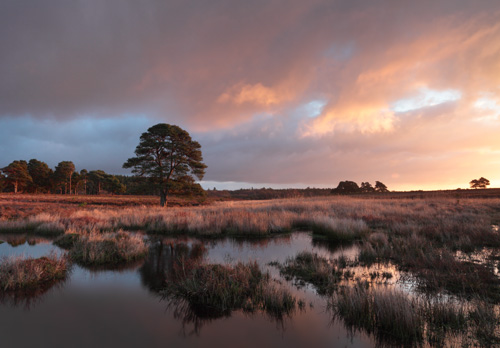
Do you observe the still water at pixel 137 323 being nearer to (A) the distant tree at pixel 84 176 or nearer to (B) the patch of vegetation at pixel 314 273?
(B) the patch of vegetation at pixel 314 273

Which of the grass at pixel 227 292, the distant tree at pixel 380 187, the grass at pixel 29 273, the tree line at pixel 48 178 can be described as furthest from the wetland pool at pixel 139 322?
the tree line at pixel 48 178

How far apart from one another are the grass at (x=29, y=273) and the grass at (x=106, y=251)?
1319 millimetres

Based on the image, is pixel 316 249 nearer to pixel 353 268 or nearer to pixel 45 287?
pixel 353 268

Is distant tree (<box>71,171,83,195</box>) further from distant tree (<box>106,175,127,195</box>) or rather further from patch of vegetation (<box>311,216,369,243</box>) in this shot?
patch of vegetation (<box>311,216,369,243</box>)

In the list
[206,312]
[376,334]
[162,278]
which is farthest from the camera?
[162,278]

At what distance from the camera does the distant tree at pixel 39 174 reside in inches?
3568

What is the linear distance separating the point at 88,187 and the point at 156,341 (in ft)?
414

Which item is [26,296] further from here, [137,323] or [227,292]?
[227,292]

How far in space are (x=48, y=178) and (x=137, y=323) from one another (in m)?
117

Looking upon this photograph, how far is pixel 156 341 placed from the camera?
454 centimetres

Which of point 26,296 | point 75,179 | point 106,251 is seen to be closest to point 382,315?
point 26,296

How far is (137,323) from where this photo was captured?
17.0 ft

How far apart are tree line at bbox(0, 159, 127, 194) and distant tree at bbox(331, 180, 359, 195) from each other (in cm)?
9120

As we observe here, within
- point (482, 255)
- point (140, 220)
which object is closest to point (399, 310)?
point (482, 255)
